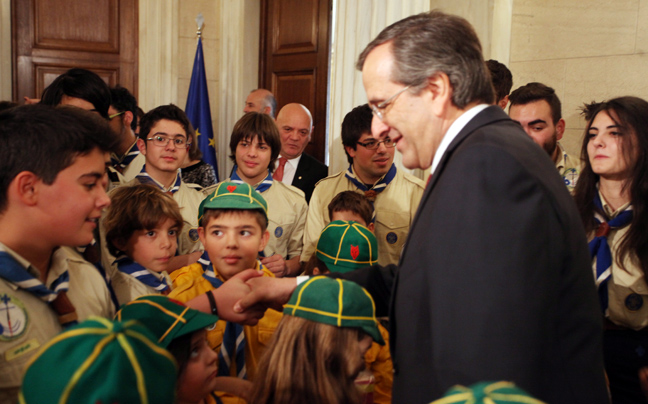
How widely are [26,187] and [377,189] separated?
2.17 metres

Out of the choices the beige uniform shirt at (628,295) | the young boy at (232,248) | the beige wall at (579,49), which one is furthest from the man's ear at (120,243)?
the beige wall at (579,49)

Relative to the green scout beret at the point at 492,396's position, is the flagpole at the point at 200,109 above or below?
above

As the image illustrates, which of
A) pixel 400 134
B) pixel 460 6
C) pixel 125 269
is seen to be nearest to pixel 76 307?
pixel 125 269

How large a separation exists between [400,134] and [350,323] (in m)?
0.58

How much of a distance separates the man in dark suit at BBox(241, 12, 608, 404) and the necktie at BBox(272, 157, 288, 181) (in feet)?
9.47

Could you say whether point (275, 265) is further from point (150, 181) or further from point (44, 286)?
point (44, 286)

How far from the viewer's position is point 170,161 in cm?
312

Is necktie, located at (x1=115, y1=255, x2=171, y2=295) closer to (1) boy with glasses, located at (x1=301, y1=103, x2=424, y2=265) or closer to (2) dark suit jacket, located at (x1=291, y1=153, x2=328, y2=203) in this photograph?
(1) boy with glasses, located at (x1=301, y1=103, x2=424, y2=265)

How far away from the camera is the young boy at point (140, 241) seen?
225 cm

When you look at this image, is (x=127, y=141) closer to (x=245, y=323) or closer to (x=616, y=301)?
(x=245, y=323)

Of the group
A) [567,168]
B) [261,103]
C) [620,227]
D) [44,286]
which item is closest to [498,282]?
[44,286]

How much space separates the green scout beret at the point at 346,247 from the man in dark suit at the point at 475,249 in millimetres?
1132

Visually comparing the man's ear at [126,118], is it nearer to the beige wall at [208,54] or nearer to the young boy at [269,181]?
the young boy at [269,181]

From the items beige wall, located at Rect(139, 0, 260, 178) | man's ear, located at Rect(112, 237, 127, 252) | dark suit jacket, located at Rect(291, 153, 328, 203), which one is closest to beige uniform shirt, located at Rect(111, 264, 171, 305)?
man's ear, located at Rect(112, 237, 127, 252)
